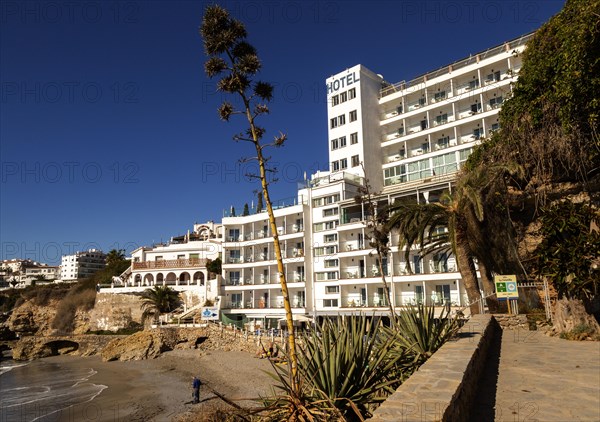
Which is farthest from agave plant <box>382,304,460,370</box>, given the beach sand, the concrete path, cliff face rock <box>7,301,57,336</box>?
cliff face rock <box>7,301,57,336</box>

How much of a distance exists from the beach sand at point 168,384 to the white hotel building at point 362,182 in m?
8.64

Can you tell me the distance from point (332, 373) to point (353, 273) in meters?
32.6

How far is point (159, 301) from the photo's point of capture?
5025cm

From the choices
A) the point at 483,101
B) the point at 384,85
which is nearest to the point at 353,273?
the point at 483,101

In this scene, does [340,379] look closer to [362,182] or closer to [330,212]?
[330,212]

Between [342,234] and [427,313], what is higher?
[342,234]

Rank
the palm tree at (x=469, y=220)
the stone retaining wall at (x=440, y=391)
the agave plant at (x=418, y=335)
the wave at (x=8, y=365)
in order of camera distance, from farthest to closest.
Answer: the wave at (x=8, y=365) → the palm tree at (x=469, y=220) → the agave plant at (x=418, y=335) → the stone retaining wall at (x=440, y=391)

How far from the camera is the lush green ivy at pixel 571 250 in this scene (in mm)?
12078

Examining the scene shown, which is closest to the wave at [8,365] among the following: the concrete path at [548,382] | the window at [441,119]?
the concrete path at [548,382]

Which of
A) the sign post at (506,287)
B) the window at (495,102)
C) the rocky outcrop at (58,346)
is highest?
the window at (495,102)

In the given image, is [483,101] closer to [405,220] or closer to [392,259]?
[392,259]

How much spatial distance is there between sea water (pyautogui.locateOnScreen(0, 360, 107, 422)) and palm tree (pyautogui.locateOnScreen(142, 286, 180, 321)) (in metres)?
11.6

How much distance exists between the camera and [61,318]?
197 feet

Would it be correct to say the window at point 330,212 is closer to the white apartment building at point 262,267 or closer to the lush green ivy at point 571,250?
the white apartment building at point 262,267
